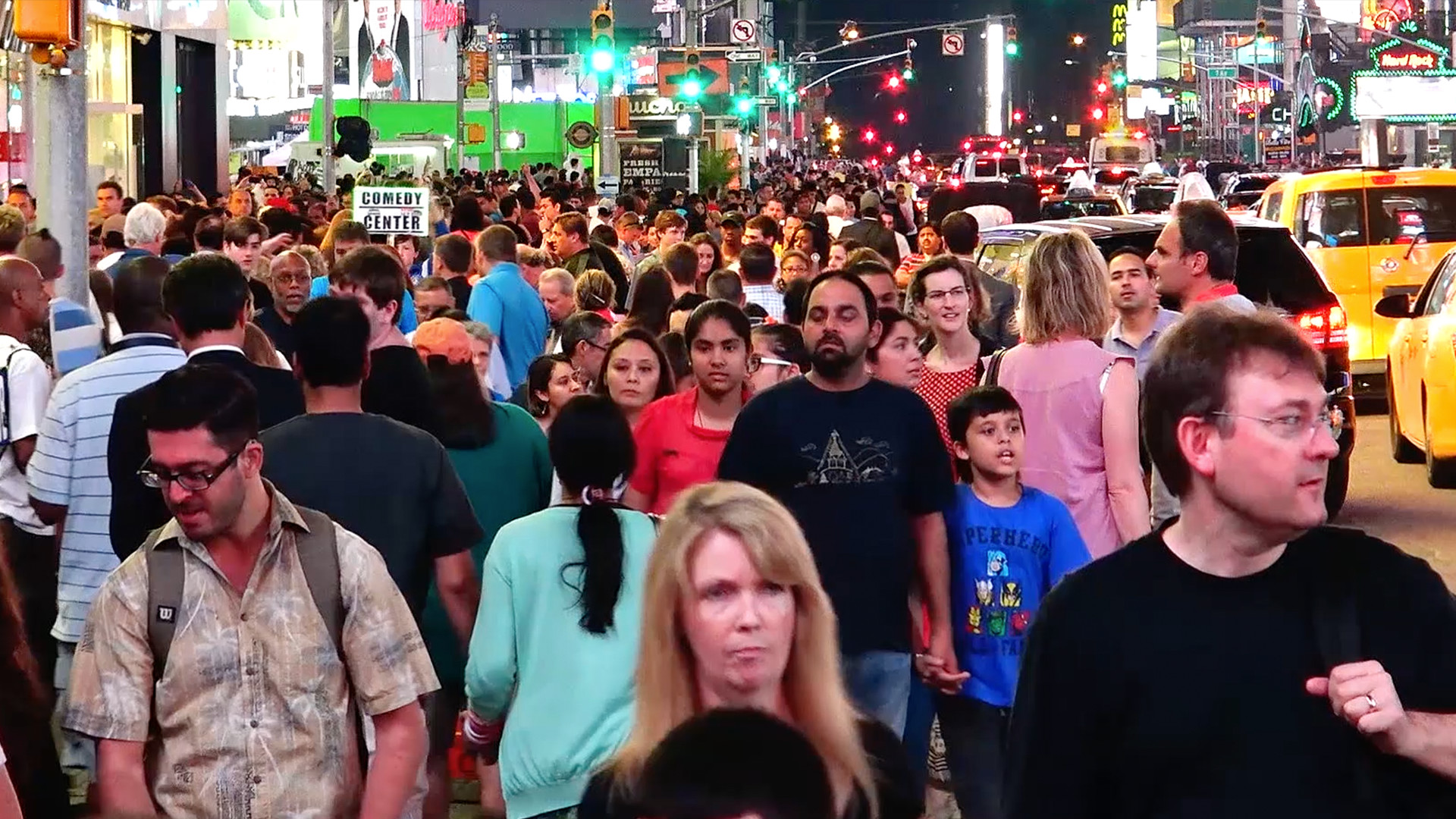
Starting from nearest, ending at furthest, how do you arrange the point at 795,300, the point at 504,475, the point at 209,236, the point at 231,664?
the point at 231,664 < the point at 504,475 < the point at 795,300 < the point at 209,236

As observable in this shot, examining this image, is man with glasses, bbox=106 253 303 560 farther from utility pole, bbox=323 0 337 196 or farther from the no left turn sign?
the no left turn sign

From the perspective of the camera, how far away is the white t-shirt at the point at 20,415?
8.04 metres

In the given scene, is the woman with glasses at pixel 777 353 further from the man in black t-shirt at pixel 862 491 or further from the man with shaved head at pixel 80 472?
the man with shaved head at pixel 80 472

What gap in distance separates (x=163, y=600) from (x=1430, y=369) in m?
12.4

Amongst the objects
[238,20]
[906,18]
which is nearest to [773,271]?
[238,20]

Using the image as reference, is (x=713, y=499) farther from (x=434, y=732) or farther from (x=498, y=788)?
(x=434, y=732)

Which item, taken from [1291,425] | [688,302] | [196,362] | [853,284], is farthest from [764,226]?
[1291,425]

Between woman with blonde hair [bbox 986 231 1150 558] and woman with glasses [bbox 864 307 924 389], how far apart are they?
28.5 inches

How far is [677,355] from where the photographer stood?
32.8 ft

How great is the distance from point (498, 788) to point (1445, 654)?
3520mm

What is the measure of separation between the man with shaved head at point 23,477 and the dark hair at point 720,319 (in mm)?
2196

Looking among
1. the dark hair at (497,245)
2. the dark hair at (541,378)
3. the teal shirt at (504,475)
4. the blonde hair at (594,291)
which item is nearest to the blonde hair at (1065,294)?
the teal shirt at (504,475)

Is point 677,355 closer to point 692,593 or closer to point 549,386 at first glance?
point 549,386

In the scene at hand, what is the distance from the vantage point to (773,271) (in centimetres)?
1495
